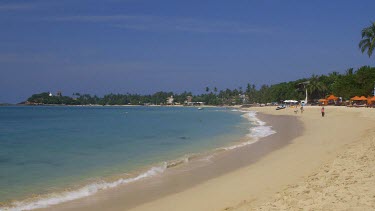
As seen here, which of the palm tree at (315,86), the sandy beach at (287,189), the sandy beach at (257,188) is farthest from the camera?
the palm tree at (315,86)

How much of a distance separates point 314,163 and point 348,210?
6.14 metres

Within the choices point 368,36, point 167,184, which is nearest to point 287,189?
point 167,184

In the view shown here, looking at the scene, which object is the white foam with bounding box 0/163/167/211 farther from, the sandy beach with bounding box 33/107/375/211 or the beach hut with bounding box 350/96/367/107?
the beach hut with bounding box 350/96/367/107

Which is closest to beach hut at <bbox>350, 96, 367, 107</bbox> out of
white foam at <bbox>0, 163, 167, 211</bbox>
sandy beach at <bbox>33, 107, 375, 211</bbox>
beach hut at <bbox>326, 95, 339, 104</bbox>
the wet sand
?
beach hut at <bbox>326, 95, 339, 104</bbox>

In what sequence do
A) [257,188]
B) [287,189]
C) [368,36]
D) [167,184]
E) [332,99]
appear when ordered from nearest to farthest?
[287,189] < [257,188] < [167,184] < [368,36] < [332,99]

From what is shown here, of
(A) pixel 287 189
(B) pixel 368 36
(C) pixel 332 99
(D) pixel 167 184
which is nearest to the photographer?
(A) pixel 287 189

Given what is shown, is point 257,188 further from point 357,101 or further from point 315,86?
point 315,86

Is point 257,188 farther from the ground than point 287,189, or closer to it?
closer to it

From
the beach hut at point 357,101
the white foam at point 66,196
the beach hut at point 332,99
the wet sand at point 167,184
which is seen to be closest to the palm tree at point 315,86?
the beach hut at point 332,99

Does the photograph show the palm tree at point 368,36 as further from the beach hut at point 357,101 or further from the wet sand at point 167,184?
the wet sand at point 167,184

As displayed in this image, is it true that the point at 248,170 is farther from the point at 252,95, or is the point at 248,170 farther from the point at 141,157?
the point at 252,95

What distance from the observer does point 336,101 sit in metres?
78.9

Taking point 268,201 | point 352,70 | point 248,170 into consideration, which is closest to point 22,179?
point 248,170

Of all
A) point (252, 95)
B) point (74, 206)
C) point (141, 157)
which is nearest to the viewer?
point (74, 206)
